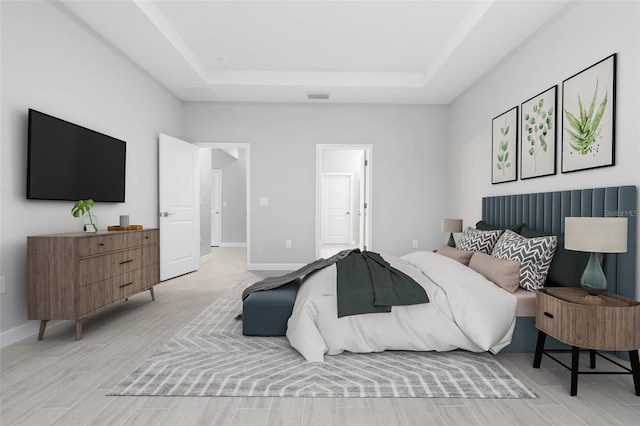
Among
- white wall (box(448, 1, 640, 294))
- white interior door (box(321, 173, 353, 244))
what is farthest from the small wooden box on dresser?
white interior door (box(321, 173, 353, 244))

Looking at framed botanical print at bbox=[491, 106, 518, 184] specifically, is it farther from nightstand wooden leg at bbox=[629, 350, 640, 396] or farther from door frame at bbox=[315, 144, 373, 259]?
nightstand wooden leg at bbox=[629, 350, 640, 396]

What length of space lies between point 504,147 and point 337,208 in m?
6.10

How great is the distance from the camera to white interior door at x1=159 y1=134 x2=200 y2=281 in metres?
4.94

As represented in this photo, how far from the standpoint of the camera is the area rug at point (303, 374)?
1.98m

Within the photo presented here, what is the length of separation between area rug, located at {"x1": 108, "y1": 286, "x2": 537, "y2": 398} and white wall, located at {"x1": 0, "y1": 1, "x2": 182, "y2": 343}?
141 cm

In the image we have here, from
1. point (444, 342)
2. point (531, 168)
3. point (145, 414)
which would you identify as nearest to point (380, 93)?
point (531, 168)

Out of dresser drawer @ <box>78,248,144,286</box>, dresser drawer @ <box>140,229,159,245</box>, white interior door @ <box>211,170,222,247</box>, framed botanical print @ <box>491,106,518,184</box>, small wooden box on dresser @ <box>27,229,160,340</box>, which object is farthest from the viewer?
white interior door @ <box>211,170,222,247</box>

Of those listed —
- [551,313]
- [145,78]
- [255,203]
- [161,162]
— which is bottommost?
[551,313]

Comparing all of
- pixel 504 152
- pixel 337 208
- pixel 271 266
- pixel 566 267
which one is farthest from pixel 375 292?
pixel 337 208

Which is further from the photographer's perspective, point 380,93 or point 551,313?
point 380,93

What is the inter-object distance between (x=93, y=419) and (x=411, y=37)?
14.1ft

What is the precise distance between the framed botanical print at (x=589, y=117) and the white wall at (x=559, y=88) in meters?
0.05

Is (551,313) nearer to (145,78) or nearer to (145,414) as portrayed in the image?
(145,414)

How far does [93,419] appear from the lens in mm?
1727
